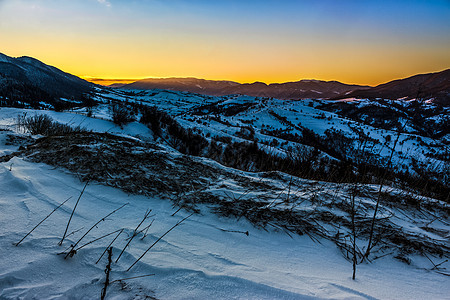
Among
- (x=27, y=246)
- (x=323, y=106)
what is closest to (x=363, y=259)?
(x=27, y=246)

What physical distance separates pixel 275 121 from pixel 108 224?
56122mm

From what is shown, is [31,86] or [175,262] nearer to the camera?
[175,262]

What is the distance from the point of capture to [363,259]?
164cm

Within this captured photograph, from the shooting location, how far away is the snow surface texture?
3.48 ft

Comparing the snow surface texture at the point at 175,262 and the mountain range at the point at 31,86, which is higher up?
the mountain range at the point at 31,86

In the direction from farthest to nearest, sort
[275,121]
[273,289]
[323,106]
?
[323,106] → [275,121] → [273,289]

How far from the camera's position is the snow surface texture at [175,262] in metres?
1.06

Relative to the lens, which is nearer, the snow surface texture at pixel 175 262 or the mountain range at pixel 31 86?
the snow surface texture at pixel 175 262

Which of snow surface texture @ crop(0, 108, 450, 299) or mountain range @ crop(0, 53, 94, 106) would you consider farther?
mountain range @ crop(0, 53, 94, 106)

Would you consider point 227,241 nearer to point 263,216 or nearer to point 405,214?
point 263,216

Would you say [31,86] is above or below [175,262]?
above

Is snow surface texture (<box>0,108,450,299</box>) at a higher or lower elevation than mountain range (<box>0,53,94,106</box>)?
lower

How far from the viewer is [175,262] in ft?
4.30

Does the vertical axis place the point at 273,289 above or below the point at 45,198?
below
